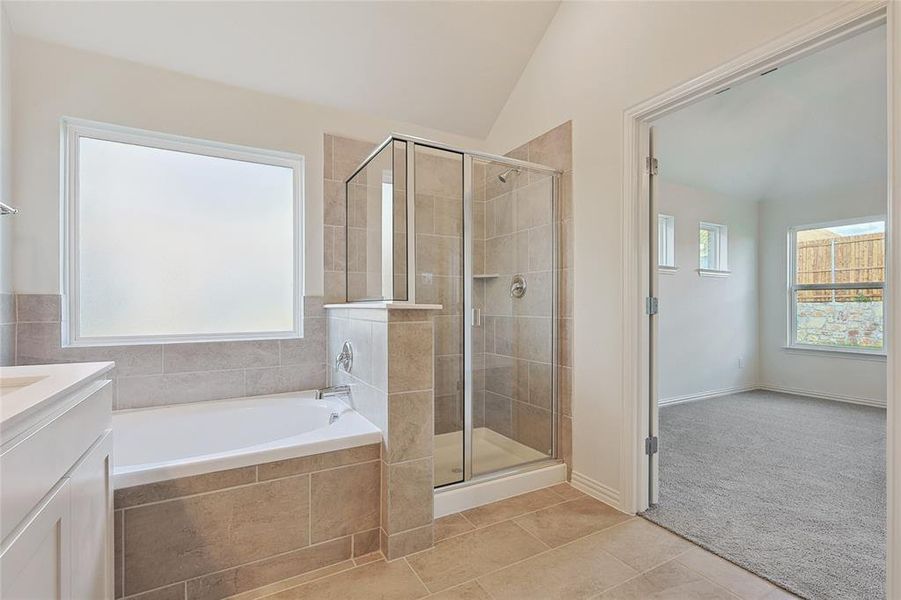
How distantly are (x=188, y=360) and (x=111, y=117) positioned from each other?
136 centimetres

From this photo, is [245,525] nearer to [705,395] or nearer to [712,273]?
[705,395]

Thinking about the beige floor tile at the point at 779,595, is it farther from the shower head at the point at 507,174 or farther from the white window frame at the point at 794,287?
the white window frame at the point at 794,287

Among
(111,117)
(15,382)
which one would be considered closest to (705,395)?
(15,382)

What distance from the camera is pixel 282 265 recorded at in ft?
8.92

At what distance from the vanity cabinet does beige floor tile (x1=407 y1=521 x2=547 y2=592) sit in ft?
3.54

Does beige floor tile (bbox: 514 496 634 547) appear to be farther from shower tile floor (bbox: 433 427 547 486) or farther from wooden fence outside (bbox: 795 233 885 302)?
wooden fence outside (bbox: 795 233 885 302)

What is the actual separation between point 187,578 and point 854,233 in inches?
258

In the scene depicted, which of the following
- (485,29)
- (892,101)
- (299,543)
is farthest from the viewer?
(485,29)

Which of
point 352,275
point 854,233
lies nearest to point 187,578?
point 352,275

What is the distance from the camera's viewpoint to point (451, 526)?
2031 millimetres

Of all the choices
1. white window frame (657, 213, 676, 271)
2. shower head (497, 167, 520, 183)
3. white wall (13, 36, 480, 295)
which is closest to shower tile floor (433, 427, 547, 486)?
white wall (13, 36, 480, 295)

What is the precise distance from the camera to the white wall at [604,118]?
6.35 ft

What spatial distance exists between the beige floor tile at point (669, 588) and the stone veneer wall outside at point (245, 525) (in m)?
1.03

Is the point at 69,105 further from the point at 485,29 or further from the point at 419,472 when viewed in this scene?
the point at 419,472
